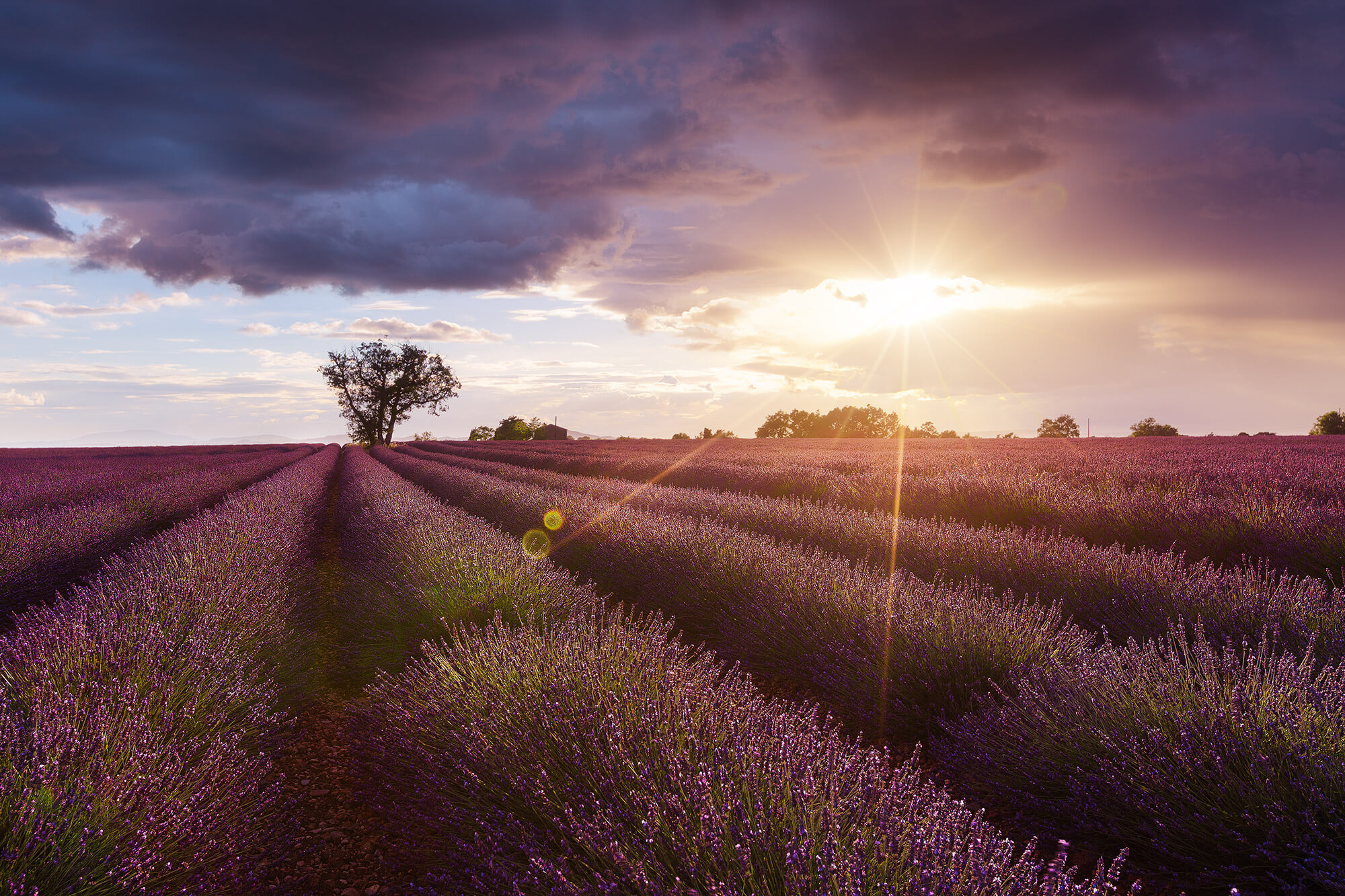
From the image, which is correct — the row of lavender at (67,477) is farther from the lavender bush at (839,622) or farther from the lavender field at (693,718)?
the lavender bush at (839,622)

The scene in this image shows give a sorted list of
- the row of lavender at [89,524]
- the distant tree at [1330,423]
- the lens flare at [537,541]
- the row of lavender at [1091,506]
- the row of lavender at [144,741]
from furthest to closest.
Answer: the distant tree at [1330,423] → the lens flare at [537,541] → the row of lavender at [89,524] → the row of lavender at [1091,506] → the row of lavender at [144,741]

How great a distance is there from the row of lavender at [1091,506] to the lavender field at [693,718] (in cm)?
5

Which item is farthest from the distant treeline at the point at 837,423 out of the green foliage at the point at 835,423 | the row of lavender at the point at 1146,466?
the row of lavender at the point at 1146,466

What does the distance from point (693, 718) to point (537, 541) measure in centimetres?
577

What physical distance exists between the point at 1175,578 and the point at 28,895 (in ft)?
18.5

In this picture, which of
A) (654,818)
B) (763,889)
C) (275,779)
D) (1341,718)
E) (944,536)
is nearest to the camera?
(763,889)

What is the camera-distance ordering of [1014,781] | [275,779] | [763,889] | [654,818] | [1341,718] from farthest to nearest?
1. [275,779]
2. [1014,781]
3. [1341,718]
4. [654,818]
5. [763,889]

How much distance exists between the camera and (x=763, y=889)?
1.43 meters

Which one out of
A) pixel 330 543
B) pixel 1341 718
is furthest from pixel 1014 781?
pixel 330 543

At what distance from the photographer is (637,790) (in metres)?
1.84

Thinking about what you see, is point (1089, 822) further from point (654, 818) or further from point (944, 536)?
point (944, 536)

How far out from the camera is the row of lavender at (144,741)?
6.10 feet

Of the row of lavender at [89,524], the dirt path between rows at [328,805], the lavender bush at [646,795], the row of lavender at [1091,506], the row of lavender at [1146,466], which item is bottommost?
the dirt path between rows at [328,805]

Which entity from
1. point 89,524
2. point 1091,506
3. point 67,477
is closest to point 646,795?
point 1091,506
